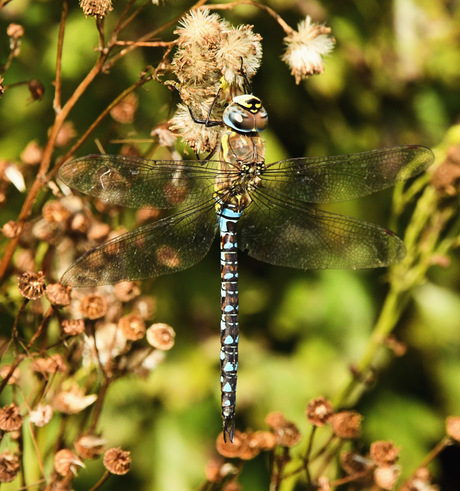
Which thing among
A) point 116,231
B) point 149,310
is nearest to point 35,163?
point 116,231

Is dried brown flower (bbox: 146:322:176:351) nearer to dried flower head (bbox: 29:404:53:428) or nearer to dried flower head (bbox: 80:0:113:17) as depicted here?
dried flower head (bbox: 29:404:53:428)

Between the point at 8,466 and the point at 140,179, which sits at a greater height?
the point at 140,179

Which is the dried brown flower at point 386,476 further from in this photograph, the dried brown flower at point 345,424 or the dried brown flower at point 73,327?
the dried brown flower at point 73,327

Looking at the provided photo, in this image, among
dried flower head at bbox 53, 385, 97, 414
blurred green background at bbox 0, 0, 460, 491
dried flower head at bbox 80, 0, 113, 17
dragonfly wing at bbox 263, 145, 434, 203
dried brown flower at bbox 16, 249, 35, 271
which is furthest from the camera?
blurred green background at bbox 0, 0, 460, 491

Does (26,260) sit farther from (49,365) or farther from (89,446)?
(89,446)

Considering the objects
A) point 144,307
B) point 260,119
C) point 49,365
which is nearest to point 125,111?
point 260,119

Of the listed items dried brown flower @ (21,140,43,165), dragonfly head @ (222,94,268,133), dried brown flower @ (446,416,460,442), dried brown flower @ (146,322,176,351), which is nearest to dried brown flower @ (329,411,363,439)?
dried brown flower @ (446,416,460,442)

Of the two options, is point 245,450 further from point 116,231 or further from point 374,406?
point 374,406
